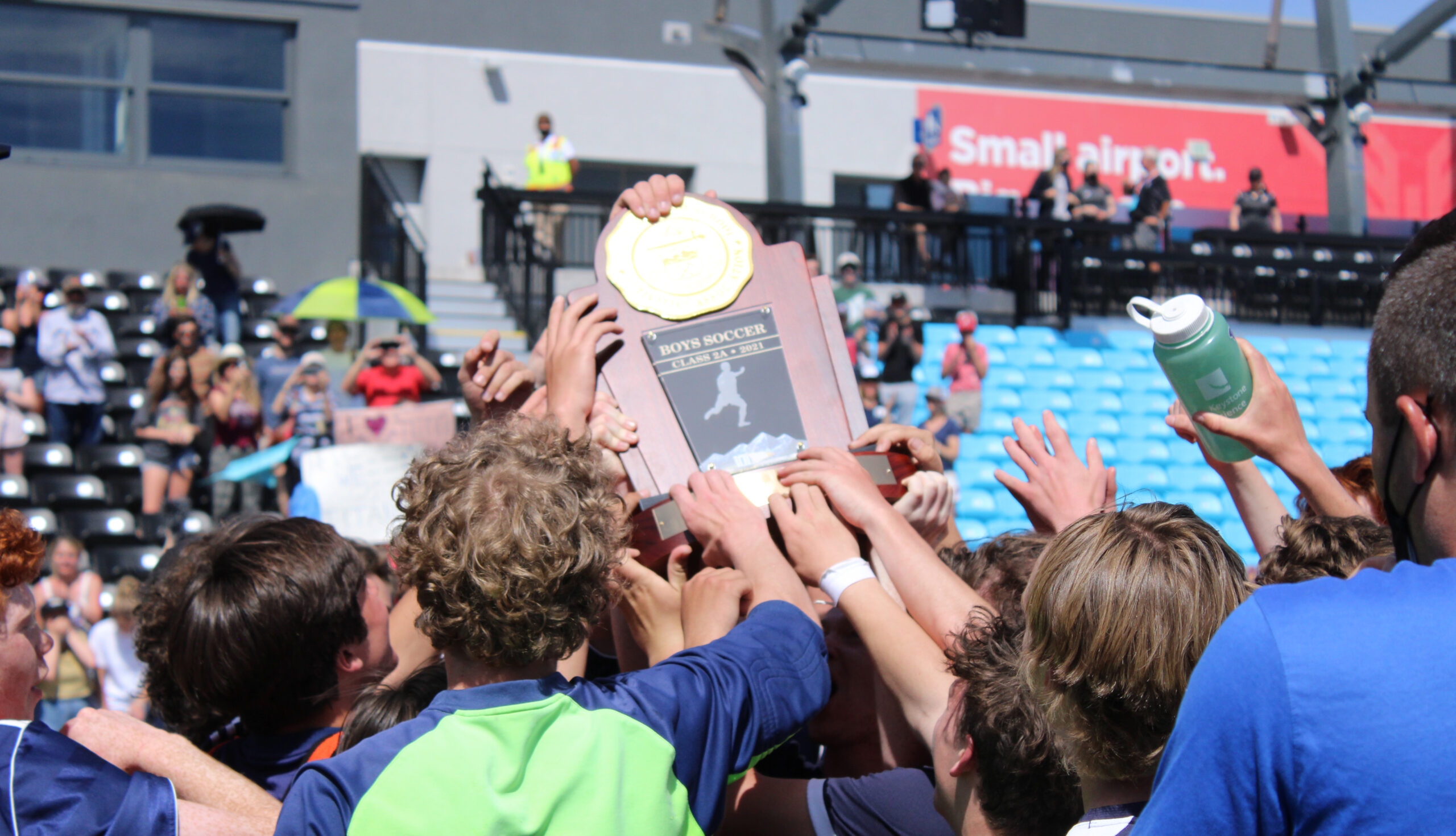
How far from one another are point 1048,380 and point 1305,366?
3181mm

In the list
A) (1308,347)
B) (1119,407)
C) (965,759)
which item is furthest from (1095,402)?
(965,759)

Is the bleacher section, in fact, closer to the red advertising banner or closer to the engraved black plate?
the red advertising banner

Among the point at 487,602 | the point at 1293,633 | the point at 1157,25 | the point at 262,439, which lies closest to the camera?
the point at 1293,633

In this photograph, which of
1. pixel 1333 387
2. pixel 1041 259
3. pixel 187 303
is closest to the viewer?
pixel 187 303

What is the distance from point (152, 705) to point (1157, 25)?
67.6 feet

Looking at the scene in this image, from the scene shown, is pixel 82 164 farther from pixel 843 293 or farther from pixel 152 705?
pixel 152 705

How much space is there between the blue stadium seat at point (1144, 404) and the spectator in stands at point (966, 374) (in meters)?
2.12

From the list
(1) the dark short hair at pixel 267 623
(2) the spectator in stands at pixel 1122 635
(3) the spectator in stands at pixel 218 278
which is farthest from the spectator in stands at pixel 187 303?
(2) the spectator in stands at pixel 1122 635

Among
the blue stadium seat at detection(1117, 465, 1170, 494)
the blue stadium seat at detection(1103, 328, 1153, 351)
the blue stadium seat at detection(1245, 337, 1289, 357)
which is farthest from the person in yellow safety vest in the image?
the blue stadium seat at detection(1245, 337, 1289, 357)

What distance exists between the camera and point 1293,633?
0.96 m

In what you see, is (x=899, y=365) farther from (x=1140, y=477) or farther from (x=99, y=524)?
(x=99, y=524)

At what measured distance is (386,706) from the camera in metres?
1.73

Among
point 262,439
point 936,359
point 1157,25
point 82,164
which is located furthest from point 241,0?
point 1157,25

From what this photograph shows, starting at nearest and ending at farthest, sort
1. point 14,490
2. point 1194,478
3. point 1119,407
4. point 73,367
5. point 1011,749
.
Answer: point 1011,749 → point 14,490 → point 73,367 → point 1194,478 → point 1119,407
